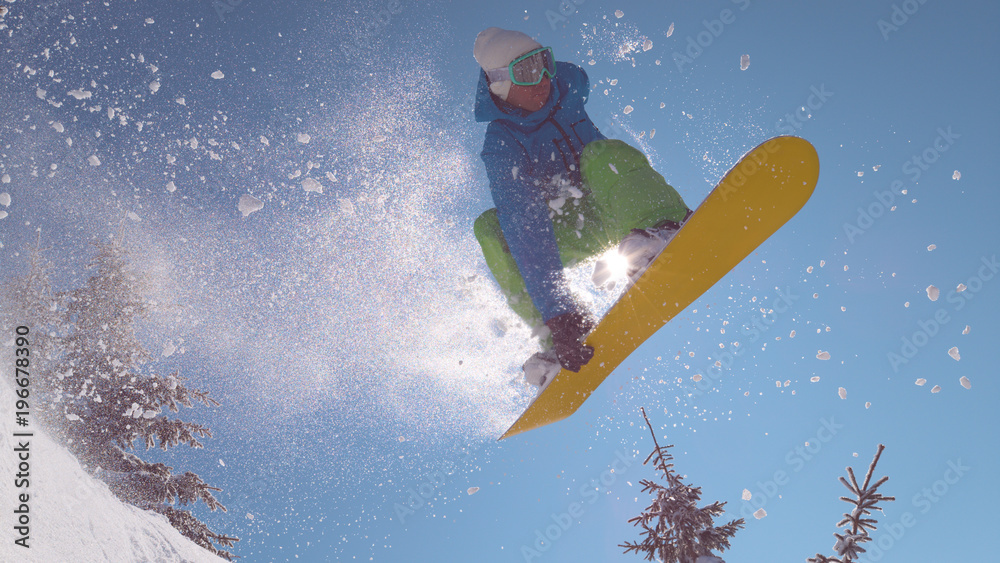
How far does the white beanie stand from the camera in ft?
9.16

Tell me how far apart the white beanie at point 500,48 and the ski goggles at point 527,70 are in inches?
0.9

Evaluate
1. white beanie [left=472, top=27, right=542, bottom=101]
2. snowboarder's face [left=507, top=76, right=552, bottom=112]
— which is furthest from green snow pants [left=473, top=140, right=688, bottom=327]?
white beanie [left=472, top=27, right=542, bottom=101]

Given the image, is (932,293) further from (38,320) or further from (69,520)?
(38,320)

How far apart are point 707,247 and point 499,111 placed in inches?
65.1

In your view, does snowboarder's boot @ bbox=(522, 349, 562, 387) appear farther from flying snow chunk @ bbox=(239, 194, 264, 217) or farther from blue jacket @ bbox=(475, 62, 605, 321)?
flying snow chunk @ bbox=(239, 194, 264, 217)

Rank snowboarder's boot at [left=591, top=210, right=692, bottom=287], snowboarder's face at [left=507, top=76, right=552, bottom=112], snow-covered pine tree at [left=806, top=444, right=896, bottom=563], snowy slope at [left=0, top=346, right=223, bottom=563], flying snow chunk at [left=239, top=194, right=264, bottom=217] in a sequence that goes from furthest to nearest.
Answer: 1. flying snow chunk at [left=239, top=194, right=264, bottom=217]
2. snowy slope at [left=0, top=346, right=223, bottom=563]
3. snowboarder's face at [left=507, top=76, right=552, bottom=112]
4. snowboarder's boot at [left=591, top=210, right=692, bottom=287]
5. snow-covered pine tree at [left=806, top=444, right=896, bottom=563]

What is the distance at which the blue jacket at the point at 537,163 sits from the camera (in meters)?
2.65

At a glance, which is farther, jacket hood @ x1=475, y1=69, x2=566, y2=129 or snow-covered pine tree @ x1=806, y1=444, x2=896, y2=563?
jacket hood @ x1=475, y1=69, x2=566, y2=129

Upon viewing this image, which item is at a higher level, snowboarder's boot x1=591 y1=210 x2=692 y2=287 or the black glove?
snowboarder's boot x1=591 y1=210 x2=692 y2=287

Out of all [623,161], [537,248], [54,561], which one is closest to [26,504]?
[54,561]

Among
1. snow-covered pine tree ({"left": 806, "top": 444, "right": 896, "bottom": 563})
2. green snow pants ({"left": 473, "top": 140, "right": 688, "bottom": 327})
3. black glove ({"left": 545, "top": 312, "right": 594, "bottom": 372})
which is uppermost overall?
green snow pants ({"left": 473, "top": 140, "right": 688, "bottom": 327})

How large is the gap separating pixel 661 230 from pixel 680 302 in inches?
33.0

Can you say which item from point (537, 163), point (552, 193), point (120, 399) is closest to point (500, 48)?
point (537, 163)

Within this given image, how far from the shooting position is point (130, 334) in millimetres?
7000
